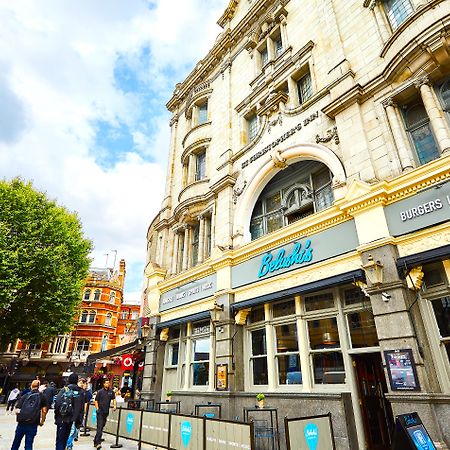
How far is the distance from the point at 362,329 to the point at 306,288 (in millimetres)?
1663

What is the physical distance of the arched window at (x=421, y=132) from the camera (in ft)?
26.2

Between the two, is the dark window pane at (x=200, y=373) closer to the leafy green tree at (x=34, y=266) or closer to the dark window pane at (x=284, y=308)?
the dark window pane at (x=284, y=308)

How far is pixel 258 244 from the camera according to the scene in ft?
35.0

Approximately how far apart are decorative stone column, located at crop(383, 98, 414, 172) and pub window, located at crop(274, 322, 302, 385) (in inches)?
210

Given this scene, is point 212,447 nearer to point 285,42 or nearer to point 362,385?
point 362,385

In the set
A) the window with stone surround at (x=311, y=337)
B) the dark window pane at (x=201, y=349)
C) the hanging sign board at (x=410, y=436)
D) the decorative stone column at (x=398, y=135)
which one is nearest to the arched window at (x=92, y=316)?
the dark window pane at (x=201, y=349)

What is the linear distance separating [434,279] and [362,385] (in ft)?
10.5

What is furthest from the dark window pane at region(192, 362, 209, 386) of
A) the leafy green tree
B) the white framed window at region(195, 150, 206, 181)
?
the leafy green tree

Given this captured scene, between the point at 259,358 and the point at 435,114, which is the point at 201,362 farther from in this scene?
the point at 435,114

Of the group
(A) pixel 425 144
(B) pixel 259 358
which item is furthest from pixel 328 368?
(A) pixel 425 144

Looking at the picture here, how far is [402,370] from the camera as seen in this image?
6.30 m

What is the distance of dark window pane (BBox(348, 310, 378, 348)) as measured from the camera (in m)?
7.73

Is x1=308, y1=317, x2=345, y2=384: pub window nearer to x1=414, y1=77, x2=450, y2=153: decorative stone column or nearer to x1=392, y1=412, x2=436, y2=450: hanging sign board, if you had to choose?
x1=392, y1=412, x2=436, y2=450: hanging sign board

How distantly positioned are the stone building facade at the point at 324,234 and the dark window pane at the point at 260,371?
0.06m
